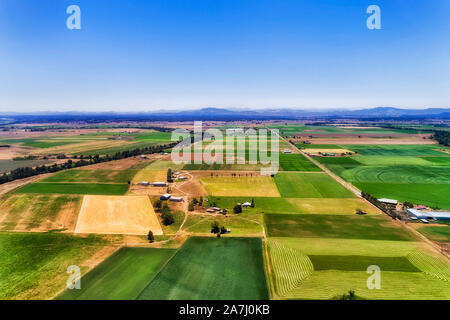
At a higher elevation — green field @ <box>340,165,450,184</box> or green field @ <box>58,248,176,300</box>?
green field @ <box>340,165,450,184</box>

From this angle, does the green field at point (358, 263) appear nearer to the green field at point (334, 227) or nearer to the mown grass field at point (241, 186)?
the green field at point (334, 227)

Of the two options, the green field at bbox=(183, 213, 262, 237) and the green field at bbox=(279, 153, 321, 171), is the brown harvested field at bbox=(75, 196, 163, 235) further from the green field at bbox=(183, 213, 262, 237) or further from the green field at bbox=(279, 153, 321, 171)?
the green field at bbox=(279, 153, 321, 171)

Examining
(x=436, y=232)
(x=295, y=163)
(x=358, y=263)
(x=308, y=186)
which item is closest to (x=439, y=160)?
(x=295, y=163)

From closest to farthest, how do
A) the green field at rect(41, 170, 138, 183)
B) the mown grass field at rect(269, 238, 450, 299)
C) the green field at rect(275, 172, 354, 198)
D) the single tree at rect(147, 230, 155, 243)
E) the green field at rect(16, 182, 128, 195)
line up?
the mown grass field at rect(269, 238, 450, 299) < the single tree at rect(147, 230, 155, 243) < the green field at rect(275, 172, 354, 198) < the green field at rect(16, 182, 128, 195) < the green field at rect(41, 170, 138, 183)

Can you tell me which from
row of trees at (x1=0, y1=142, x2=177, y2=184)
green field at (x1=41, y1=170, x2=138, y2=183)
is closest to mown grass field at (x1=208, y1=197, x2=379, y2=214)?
green field at (x1=41, y1=170, x2=138, y2=183)

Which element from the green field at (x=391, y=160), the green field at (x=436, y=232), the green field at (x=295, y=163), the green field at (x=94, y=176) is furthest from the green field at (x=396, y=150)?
the green field at (x=94, y=176)

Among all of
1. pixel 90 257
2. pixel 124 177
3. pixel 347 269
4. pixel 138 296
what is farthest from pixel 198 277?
pixel 124 177
